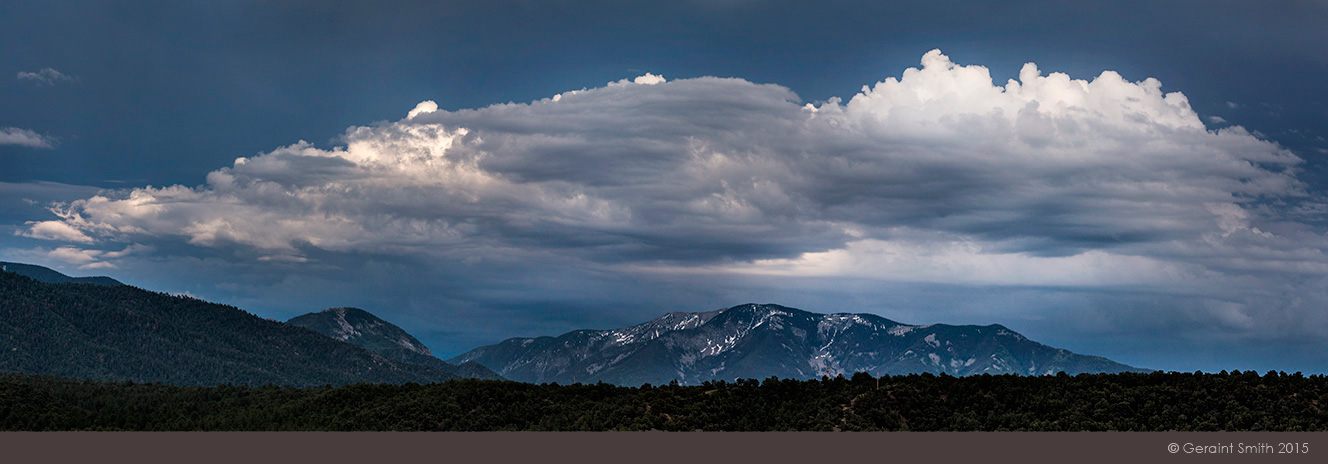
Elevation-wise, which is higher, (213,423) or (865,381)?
(865,381)

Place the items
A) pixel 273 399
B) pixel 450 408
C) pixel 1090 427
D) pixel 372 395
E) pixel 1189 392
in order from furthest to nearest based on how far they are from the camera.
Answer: pixel 273 399 → pixel 372 395 → pixel 450 408 → pixel 1189 392 → pixel 1090 427

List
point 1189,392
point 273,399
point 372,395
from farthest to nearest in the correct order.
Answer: point 273,399 < point 372,395 < point 1189,392

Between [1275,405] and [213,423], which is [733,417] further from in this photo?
[213,423]

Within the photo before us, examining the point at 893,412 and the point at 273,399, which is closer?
the point at 893,412

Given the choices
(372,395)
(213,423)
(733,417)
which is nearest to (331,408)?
(372,395)

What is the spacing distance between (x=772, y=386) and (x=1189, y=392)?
43.8m

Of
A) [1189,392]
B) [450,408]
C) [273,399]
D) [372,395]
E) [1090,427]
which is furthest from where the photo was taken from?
[273,399]

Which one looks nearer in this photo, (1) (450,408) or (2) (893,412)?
(2) (893,412)

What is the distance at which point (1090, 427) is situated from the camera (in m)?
98.0

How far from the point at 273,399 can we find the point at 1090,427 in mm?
104726

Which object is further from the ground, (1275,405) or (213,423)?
(1275,405)

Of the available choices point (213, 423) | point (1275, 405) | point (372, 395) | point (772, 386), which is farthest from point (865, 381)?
point (213, 423)

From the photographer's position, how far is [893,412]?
107688 mm

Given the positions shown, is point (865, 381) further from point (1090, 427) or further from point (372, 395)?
point (372, 395)
